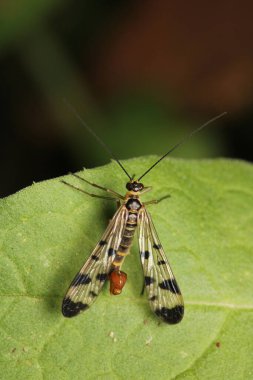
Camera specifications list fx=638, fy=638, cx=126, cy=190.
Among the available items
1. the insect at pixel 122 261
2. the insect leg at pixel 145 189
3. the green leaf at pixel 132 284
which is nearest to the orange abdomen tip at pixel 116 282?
the insect at pixel 122 261

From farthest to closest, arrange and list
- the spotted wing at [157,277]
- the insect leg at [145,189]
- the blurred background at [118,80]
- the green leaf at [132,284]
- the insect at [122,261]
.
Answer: the blurred background at [118,80]
the insect leg at [145,189]
the spotted wing at [157,277]
the insect at [122,261]
the green leaf at [132,284]

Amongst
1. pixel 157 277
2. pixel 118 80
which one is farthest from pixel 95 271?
pixel 118 80

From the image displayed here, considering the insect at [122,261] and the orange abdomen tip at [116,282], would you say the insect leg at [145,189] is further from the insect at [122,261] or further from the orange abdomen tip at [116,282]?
the orange abdomen tip at [116,282]

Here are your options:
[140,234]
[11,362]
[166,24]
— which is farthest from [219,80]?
[11,362]

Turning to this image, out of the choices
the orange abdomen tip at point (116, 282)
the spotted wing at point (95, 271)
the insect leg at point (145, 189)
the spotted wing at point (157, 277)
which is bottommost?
the spotted wing at point (157, 277)

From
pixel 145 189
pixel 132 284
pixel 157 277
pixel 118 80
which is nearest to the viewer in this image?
pixel 132 284

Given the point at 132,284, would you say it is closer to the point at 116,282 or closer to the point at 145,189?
the point at 116,282

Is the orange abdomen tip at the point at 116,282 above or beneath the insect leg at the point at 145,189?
beneath

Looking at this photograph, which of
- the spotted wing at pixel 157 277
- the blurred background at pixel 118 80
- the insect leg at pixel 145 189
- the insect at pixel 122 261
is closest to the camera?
the insect at pixel 122 261
